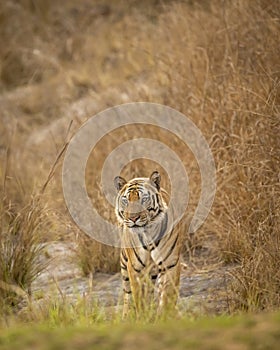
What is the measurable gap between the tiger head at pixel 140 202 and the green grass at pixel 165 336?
7.82 feet

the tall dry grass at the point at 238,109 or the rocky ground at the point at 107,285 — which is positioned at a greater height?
the tall dry grass at the point at 238,109

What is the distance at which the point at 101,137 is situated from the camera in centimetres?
903

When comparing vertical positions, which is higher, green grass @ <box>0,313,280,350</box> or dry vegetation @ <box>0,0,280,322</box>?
dry vegetation @ <box>0,0,280,322</box>

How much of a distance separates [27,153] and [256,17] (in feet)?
12.6

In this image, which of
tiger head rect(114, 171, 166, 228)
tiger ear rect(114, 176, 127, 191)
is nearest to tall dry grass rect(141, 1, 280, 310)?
tiger head rect(114, 171, 166, 228)

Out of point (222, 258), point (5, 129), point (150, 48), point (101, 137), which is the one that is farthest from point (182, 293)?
point (5, 129)

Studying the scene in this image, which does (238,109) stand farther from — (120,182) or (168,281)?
(168,281)

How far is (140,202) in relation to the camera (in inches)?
241

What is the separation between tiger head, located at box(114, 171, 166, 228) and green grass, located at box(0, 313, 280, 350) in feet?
7.82

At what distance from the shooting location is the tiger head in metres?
6.11

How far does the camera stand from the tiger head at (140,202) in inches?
241

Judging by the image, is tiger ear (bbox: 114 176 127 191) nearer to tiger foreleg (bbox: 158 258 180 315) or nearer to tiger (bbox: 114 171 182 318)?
tiger (bbox: 114 171 182 318)

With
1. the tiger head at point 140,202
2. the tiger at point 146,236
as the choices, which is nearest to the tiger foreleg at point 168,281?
the tiger at point 146,236

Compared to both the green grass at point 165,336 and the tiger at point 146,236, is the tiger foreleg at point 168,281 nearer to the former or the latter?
the tiger at point 146,236
